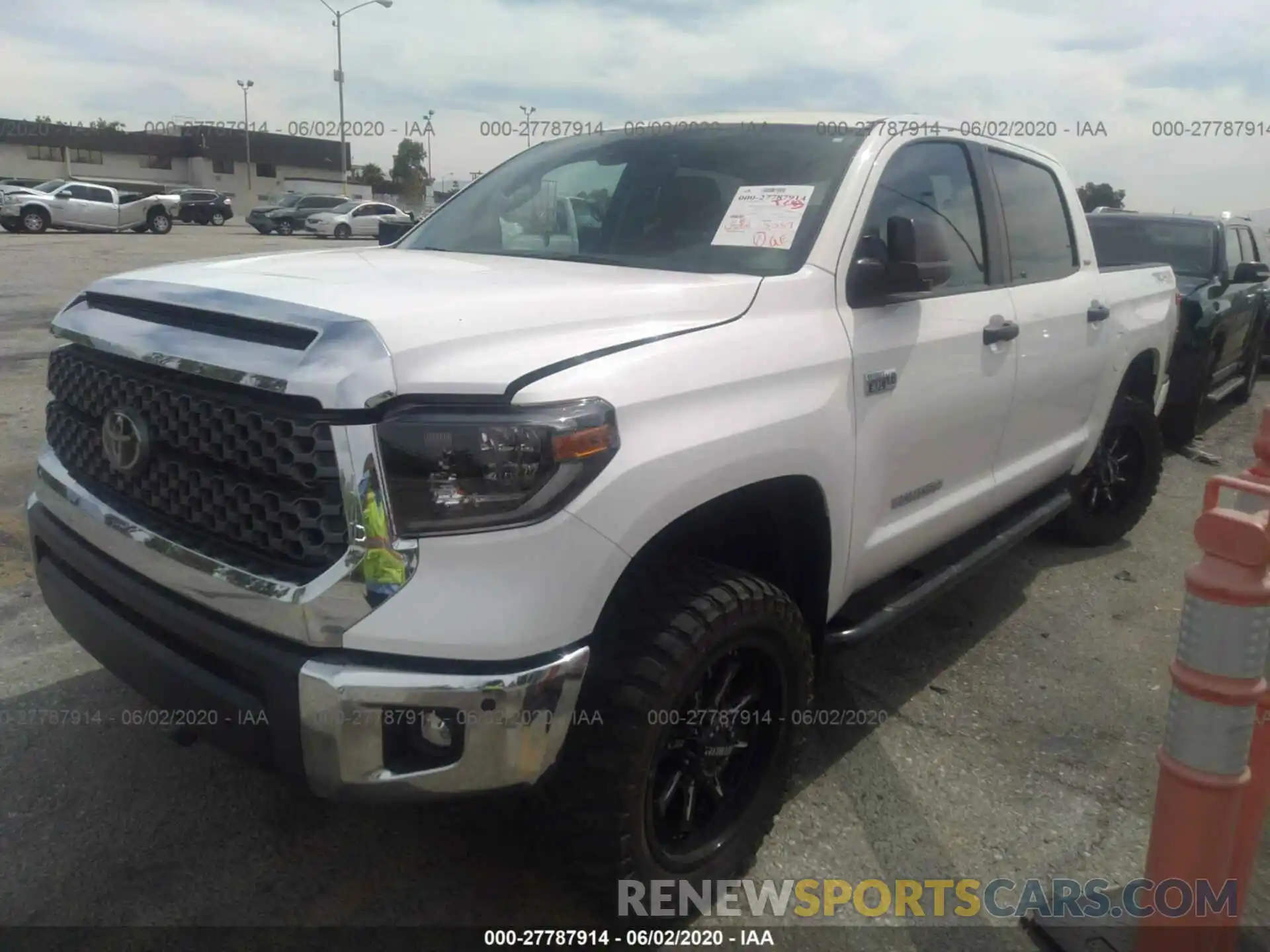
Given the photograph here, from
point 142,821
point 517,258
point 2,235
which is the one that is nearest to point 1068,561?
point 517,258

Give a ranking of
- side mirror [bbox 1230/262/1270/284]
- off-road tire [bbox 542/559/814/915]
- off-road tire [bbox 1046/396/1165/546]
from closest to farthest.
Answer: off-road tire [bbox 542/559/814/915] → off-road tire [bbox 1046/396/1165/546] → side mirror [bbox 1230/262/1270/284]

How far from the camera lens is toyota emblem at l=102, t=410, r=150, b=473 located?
2.25m

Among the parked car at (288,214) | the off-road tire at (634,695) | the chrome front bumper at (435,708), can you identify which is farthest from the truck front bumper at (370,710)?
the parked car at (288,214)

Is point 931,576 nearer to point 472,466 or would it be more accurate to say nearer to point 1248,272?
point 472,466

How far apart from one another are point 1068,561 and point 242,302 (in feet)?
14.1

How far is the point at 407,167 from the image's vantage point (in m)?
73.2

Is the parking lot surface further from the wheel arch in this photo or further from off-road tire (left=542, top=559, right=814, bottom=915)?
the wheel arch

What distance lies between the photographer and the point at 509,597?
6.19ft

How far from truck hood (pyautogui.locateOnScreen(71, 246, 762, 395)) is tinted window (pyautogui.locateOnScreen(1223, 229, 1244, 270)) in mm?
6995

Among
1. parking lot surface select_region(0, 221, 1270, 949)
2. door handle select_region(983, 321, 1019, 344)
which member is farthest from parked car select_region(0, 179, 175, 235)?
door handle select_region(983, 321, 1019, 344)

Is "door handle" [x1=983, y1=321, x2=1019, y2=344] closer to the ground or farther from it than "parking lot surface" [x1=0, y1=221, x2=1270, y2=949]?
farther from it

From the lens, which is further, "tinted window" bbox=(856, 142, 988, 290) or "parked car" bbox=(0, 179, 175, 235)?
"parked car" bbox=(0, 179, 175, 235)

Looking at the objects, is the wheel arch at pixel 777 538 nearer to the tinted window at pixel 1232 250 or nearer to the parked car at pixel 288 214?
the tinted window at pixel 1232 250

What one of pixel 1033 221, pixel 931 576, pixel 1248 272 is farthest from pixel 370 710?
pixel 1248 272
